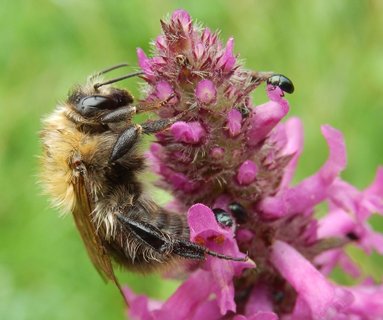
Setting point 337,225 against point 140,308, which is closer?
point 140,308

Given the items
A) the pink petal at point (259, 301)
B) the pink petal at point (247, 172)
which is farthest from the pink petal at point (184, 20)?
the pink petal at point (259, 301)

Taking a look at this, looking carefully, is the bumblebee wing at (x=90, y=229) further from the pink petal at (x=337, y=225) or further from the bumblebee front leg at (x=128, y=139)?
the pink petal at (x=337, y=225)

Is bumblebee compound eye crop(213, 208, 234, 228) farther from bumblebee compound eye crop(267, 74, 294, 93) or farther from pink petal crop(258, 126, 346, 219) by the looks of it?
bumblebee compound eye crop(267, 74, 294, 93)

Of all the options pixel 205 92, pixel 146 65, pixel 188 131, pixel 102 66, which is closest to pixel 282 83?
pixel 205 92

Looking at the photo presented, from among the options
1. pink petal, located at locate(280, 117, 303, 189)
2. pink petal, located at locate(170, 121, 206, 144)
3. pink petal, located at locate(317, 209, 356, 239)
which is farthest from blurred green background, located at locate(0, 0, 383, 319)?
pink petal, located at locate(170, 121, 206, 144)

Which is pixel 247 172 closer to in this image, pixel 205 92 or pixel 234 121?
pixel 234 121
